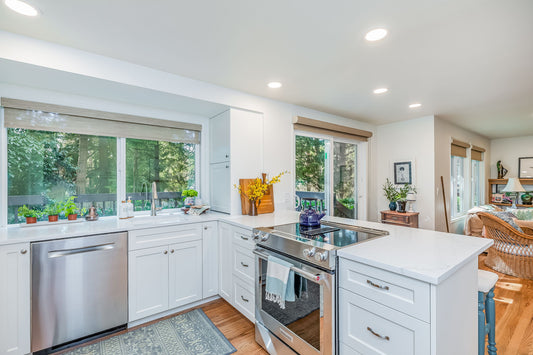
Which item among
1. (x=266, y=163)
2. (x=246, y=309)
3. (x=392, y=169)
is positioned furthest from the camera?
(x=392, y=169)

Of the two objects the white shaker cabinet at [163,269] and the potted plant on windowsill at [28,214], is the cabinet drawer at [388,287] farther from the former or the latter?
the potted plant on windowsill at [28,214]

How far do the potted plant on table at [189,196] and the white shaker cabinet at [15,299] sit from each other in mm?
1468

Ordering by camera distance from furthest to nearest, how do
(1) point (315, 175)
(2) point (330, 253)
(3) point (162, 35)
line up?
(1) point (315, 175), (3) point (162, 35), (2) point (330, 253)

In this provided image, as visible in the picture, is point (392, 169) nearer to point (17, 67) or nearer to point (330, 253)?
point (330, 253)

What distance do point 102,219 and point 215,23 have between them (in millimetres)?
2206

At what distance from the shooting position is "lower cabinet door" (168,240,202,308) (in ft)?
7.85

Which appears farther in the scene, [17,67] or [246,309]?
[246,309]

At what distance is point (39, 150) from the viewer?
236 centimetres

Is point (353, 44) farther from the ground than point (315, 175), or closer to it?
farther from the ground

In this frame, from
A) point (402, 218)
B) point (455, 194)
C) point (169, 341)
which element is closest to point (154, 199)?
point (169, 341)

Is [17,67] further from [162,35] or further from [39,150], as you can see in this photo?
[162,35]

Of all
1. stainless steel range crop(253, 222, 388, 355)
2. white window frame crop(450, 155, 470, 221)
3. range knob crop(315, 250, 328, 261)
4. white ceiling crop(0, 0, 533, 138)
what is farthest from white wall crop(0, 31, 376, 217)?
white window frame crop(450, 155, 470, 221)

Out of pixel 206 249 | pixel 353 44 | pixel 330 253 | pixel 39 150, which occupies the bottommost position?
pixel 206 249

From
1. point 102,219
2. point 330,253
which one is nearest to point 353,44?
point 330,253
